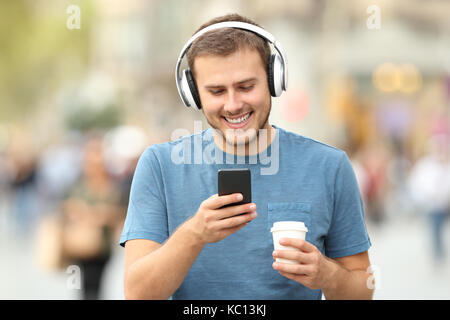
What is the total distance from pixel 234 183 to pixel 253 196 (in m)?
0.33

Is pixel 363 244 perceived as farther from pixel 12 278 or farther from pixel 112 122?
pixel 12 278

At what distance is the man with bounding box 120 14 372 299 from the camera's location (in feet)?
7.22

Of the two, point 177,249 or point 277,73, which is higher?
point 277,73

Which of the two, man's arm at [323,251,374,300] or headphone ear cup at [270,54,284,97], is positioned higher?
headphone ear cup at [270,54,284,97]

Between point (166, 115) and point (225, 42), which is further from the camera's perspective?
point (166, 115)

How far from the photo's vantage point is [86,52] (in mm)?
31719

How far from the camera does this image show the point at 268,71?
7.97 ft

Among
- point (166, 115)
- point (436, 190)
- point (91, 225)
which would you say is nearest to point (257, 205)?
point (91, 225)

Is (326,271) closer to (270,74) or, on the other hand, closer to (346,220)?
(346,220)

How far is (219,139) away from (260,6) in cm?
1467

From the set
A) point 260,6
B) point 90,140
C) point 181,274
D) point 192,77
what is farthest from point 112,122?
point 260,6

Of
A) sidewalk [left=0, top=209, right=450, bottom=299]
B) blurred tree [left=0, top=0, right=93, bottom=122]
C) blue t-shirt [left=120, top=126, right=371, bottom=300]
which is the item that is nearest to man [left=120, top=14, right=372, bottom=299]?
blue t-shirt [left=120, top=126, right=371, bottom=300]

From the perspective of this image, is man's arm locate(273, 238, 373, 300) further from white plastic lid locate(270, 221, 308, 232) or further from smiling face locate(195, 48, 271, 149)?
smiling face locate(195, 48, 271, 149)

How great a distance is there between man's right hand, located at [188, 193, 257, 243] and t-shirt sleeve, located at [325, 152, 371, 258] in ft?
1.66
